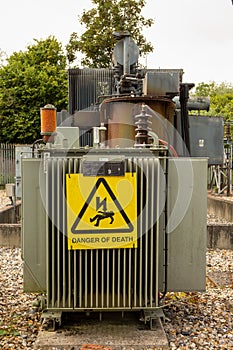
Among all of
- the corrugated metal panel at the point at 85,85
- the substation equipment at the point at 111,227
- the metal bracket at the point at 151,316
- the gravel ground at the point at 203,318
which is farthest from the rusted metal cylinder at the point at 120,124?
the corrugated metal panel at the point at 85,85

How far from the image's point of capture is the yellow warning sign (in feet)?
11.3

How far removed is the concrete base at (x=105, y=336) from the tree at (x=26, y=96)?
20.4m

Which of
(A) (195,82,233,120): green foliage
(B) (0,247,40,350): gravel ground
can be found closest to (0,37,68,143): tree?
(A) (195,82,233,120): green foliage

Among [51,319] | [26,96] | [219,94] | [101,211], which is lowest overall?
[51,319]

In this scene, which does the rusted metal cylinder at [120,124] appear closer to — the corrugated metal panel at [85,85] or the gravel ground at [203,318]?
the gravel ground at [203,318]

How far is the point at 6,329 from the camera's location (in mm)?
3943

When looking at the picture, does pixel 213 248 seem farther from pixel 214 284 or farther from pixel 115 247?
pixel 115 247

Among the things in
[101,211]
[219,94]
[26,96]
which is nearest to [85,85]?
[26,96]

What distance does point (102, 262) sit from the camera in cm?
351

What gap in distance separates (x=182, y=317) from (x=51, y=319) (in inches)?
46.6

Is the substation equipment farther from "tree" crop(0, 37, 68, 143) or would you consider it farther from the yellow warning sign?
"tree" crop(0, 37, 68, 143)

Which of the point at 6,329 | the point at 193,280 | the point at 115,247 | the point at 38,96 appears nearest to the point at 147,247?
the point at 115,247

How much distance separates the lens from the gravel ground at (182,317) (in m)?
3.74

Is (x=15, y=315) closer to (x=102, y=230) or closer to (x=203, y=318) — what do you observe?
(x=102, y=230)
